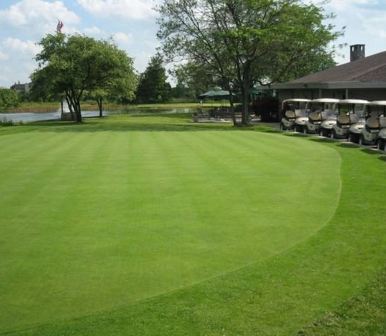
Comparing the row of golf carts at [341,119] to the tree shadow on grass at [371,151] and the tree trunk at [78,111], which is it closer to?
the tree shadow on grass at [371,151]

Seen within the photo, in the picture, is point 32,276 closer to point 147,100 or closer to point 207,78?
point 207,78

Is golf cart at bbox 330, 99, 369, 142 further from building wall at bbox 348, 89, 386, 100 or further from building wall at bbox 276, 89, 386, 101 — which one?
building wall at bbox 276, 89, 386, 101

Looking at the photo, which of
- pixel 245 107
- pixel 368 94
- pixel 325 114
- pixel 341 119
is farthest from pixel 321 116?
pixel 245 107

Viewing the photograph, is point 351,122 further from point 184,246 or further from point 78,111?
point 78,111

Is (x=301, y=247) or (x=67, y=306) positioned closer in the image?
(x=67, y=306)

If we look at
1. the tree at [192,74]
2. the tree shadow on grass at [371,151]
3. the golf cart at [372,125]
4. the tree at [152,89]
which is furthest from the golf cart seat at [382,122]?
the tree at [152,89]

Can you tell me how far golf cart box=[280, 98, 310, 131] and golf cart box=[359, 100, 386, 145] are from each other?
613 centimetres

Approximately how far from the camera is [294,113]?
28.1 metres

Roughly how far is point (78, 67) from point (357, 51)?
2322 centimetres

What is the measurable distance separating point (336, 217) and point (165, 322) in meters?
4.69

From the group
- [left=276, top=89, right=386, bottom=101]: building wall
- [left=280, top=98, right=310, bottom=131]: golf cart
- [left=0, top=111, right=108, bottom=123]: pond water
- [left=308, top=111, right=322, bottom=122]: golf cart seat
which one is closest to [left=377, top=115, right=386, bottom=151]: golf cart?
[left=308, top=111, right=322, bottom=122]: golf cart seat

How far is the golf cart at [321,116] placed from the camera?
24.2 meters

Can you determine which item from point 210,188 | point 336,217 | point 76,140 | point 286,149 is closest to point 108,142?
point 76,140

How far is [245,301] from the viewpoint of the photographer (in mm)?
5652
